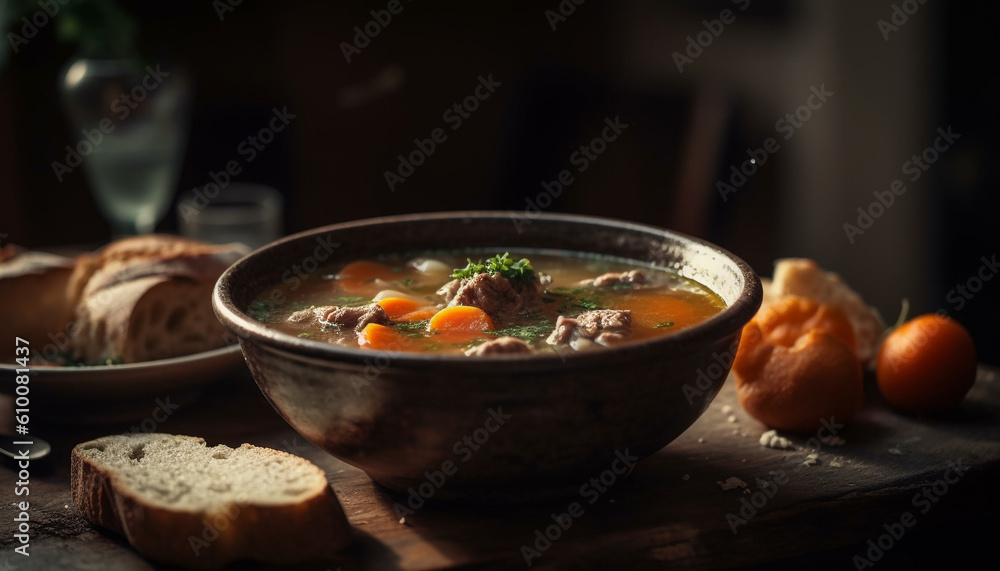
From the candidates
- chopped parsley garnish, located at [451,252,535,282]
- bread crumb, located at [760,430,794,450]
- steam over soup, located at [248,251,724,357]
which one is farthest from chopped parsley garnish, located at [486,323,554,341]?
bread crumb, located at [760,430,794,450]

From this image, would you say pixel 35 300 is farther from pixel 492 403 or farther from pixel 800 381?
pixel 800 381

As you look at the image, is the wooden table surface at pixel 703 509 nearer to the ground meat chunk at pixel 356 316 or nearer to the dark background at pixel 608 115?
the ground meat chunk at pixel 356 316

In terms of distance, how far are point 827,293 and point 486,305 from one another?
1.19 meters

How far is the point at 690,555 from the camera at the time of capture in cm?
205

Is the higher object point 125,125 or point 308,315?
point 125,125

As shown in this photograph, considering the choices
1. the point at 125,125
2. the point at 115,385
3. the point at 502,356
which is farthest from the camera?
the point at 125,125

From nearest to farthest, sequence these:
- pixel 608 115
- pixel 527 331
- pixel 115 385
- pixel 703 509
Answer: pixel 703 509
pixel 527 331
pixel 115 385
pixel 608 115

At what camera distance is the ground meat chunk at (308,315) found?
7.89 feet

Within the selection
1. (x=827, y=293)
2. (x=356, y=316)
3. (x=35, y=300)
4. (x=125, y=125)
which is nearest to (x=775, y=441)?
(x=827, y=293)

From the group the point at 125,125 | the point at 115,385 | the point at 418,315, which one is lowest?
the point at 115,385

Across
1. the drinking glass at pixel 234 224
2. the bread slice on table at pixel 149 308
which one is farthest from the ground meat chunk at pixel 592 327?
the drinking glass at pixel 234 224

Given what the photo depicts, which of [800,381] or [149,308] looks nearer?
[800,381]

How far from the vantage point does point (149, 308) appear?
2877 mm

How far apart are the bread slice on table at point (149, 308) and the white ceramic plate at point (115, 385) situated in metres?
0.24
